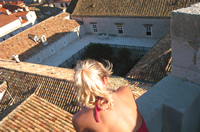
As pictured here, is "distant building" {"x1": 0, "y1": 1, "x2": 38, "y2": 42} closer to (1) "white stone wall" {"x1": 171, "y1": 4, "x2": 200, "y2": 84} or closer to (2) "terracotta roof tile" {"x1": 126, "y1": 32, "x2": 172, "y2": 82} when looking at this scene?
(2) "terracotta roof tile" {"x1": 126, "y1": 32, "x2": 172, "y2": 82}

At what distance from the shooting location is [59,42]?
2212 centimetres

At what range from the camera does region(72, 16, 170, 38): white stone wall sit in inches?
770

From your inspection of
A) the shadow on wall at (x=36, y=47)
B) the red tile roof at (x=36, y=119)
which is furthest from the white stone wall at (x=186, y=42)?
the shadow on wall at (x=36, y=47)

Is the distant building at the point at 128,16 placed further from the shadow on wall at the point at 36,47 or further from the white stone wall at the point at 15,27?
the white stone wall at the point at 15,27

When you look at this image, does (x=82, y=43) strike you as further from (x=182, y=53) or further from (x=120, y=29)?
(x=182, y=53)

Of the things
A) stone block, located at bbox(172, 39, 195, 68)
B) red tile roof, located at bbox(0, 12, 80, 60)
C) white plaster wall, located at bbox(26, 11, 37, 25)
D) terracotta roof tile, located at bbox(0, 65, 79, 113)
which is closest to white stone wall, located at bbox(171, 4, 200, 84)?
stone block, located at bbox(172, 39, 195, 68)

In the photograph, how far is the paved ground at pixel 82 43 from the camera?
20.2 meters

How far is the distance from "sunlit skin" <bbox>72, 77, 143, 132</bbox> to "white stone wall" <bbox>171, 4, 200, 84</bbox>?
1.43 metres

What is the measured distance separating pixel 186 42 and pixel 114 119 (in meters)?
1.81

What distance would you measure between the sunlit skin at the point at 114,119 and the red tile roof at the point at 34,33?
17.6 m

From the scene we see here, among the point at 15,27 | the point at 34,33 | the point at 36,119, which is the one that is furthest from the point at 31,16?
the point at 36,119

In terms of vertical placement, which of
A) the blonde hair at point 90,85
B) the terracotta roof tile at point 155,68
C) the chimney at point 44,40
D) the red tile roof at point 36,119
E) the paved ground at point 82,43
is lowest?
the paved ground at point 82,43

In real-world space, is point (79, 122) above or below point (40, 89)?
above

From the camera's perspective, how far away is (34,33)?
21.1 m
